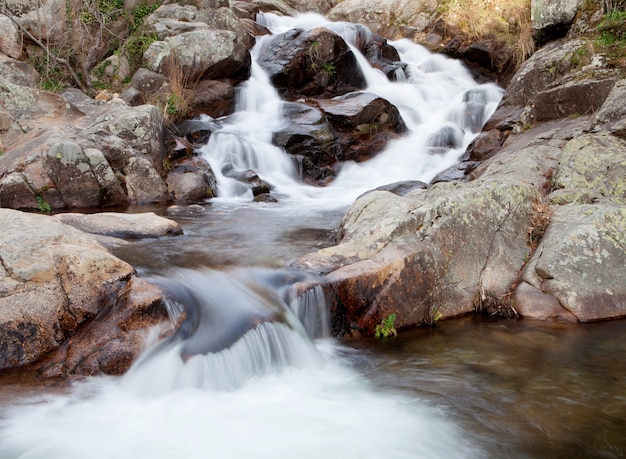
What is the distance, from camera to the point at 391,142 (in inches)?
513

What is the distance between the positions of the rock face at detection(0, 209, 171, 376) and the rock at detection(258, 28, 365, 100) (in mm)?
11256

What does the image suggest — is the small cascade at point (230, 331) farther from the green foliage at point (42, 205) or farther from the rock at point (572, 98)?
the rock at point (572, 98)

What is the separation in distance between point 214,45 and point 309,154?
14.6ft

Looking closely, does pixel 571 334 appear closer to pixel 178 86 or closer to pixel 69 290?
pixel 69 290

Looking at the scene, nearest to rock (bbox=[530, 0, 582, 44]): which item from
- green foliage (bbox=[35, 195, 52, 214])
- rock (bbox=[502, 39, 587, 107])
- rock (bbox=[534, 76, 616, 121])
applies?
rock (bbox=[502, 39, 587, 107])

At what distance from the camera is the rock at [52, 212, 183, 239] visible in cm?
605

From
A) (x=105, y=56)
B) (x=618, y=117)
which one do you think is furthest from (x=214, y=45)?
(x=618, y=117)

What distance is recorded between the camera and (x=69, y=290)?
4062mm

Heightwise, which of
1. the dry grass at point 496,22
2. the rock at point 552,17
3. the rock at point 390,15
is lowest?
the rock at point 552,17

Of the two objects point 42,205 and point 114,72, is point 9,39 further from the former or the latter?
point 42,205

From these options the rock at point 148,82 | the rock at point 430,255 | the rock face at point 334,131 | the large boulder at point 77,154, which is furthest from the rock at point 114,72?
the rock at point 430,255

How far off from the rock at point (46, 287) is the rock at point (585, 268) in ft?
12.4

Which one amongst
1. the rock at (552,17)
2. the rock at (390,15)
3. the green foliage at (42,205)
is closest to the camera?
the green foliage at (42,205)

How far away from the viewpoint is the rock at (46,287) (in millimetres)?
3787
